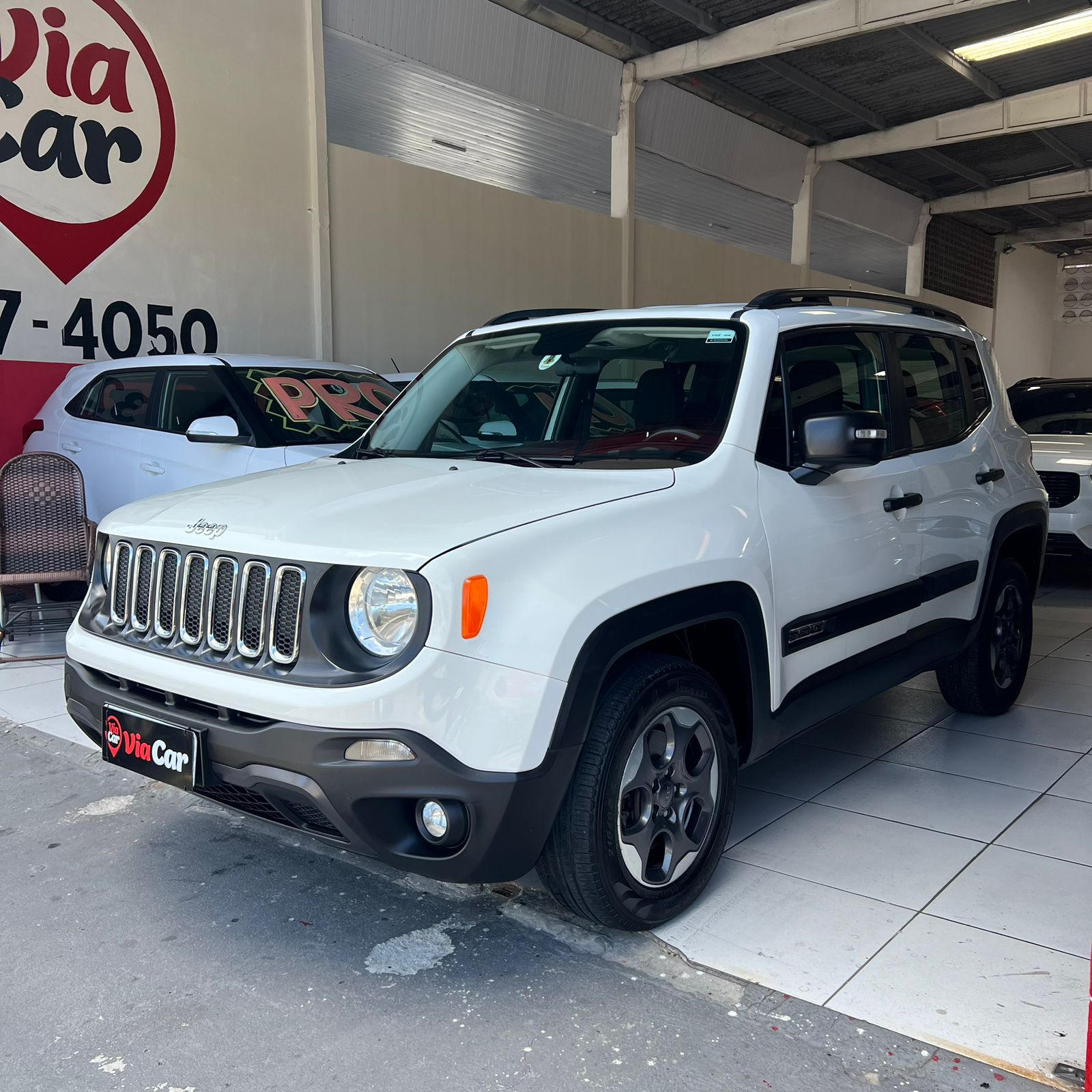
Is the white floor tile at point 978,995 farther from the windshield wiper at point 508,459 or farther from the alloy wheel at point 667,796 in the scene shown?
the windshield wiper at point 508,459

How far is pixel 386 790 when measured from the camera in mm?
2230

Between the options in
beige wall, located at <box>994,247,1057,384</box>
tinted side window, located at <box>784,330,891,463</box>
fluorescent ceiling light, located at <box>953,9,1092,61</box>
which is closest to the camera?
tinted side window, located at <box>784,330,891,463</box>

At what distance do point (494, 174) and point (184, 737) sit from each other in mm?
9819

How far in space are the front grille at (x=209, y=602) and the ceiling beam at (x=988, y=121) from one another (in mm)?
13840

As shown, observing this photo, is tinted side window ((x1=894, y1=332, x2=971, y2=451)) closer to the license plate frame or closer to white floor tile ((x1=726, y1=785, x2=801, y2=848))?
white floor tile ((x1=726, y1=785, x2=801, y2=848))

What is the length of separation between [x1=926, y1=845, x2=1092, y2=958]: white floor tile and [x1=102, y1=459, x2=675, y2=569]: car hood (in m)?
1.45

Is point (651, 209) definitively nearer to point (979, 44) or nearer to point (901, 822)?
point (979, 44)

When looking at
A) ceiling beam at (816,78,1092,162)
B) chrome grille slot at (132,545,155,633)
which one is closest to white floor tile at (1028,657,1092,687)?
chrome grille slot at (132,545,155,633)

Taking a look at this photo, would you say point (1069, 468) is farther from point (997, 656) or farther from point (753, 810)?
point (753, 810)

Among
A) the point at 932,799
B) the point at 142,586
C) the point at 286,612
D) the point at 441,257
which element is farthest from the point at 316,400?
the point at 441,257

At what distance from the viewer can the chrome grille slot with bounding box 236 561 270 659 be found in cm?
245

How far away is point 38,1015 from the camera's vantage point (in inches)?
93.6

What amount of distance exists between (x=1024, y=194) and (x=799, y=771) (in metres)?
17.5

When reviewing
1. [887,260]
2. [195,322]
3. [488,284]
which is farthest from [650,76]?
[887,260]
